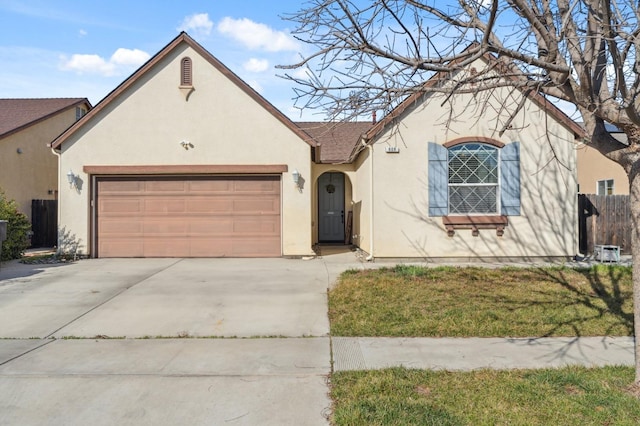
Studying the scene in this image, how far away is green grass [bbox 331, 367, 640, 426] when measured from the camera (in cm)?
339

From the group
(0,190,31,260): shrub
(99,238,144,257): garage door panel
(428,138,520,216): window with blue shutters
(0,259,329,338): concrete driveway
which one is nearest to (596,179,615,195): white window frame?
(428,138,520,216): window with blue shutters

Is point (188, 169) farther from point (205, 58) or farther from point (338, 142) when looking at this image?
point (338, 142)

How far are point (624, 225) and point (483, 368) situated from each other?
10107mm

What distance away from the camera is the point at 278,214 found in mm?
11922

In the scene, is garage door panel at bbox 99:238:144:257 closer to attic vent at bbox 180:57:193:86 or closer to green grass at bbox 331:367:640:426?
attic vent at bbox 180:57:193:86

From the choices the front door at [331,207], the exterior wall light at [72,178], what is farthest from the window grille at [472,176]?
the exterior wall light at [72,178]

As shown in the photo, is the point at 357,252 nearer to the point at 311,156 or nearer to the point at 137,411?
the point at 311,156

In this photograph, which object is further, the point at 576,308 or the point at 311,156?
the point at 311,156

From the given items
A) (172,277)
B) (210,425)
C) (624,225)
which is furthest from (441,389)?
(624,225)

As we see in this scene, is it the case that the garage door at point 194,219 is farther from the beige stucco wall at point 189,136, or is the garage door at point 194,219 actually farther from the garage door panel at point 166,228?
the beige stucco wall at point 189,136

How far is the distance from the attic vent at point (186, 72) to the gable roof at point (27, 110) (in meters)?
7.80

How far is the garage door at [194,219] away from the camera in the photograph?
11883mm

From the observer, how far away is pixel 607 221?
12.0 metres

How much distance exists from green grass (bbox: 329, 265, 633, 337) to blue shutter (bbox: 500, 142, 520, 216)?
2.00m
